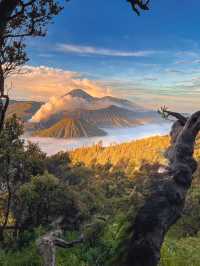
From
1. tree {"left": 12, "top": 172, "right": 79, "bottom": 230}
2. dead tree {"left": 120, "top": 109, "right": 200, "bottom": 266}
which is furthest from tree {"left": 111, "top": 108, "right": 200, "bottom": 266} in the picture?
tree {"left": 12, "top": 172, "right": 79, "bottom": 230}

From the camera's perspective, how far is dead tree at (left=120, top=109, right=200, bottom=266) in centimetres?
686

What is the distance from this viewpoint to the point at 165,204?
7.49 m

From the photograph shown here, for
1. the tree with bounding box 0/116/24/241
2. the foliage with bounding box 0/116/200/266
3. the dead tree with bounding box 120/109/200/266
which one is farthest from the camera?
the tree with bounding box 0/116/24/241

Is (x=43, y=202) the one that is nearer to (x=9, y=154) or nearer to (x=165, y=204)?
(x=9, y=154)

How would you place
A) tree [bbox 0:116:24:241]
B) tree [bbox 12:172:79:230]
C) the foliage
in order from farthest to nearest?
1. tree [bbox 0:116:24:241]
2. tree [bbox 12:172:79:230]
3. the foliage

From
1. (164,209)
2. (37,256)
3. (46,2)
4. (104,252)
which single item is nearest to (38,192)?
(37,256)

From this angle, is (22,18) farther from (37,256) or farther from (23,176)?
(23,176)

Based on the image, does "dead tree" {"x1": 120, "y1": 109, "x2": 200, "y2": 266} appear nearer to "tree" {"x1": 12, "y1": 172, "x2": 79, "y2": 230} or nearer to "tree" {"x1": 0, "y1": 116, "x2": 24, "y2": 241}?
"tree" {"x1": 12, "y1": 172, "x2": 79, "y2": 230}

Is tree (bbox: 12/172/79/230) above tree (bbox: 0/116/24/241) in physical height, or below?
below

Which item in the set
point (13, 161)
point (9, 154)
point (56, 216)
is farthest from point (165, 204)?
point (13, 161)

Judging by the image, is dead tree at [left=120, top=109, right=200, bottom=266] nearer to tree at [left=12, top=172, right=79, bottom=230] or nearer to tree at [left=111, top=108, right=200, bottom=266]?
tree at [left=111, top=108, right=200, bottom=266]

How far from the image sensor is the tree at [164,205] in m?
6.86

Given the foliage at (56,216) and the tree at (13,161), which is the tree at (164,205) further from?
the tree at (13,161)

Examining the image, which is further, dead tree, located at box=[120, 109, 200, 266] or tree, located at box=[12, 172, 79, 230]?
tree, located at box=[12, 172, 79, 230]
